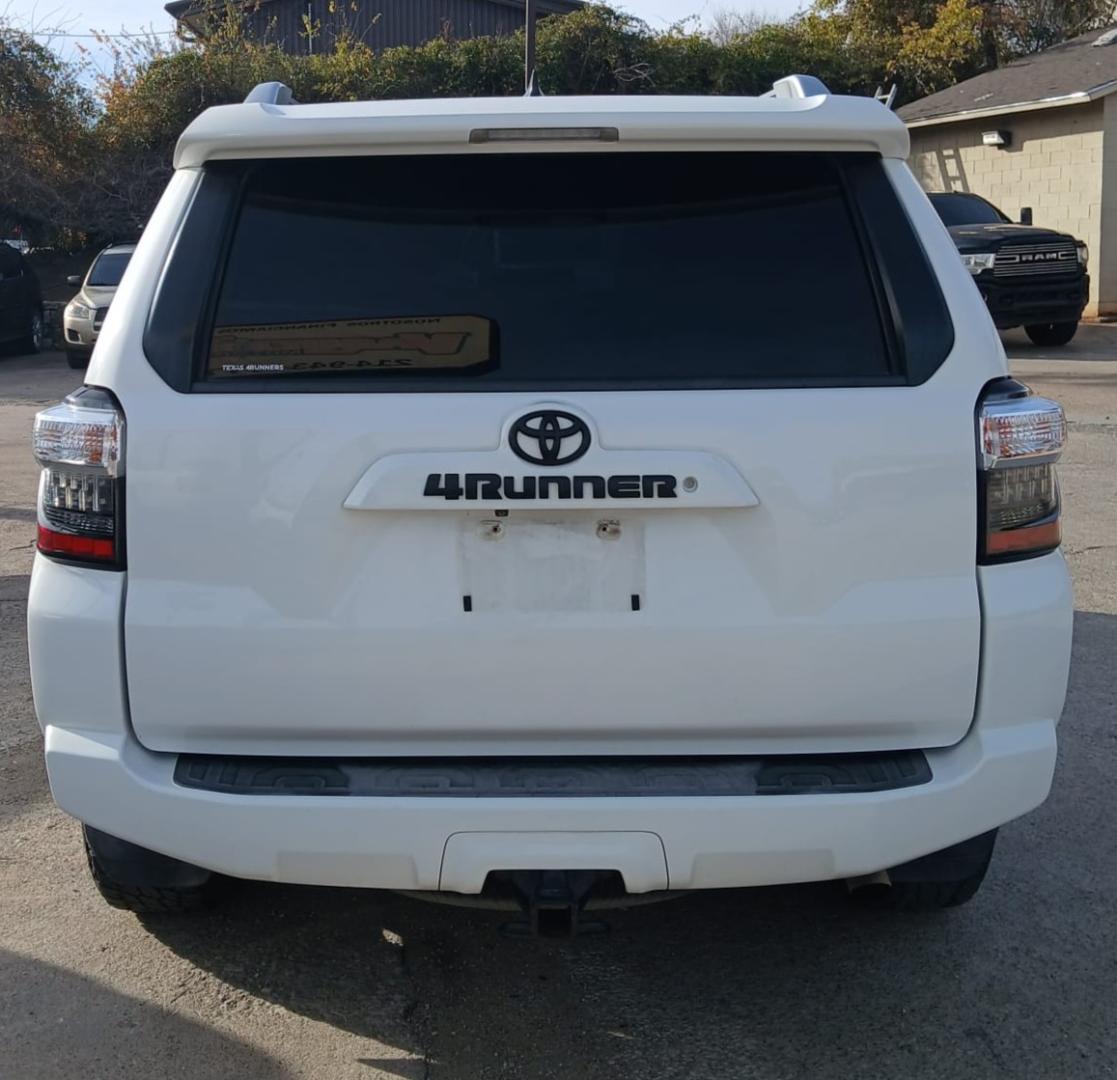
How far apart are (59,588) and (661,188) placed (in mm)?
1451

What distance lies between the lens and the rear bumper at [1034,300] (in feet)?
51.3

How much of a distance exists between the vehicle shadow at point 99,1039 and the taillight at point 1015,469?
1.86 metres

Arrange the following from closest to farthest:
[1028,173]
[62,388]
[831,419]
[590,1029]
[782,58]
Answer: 1. [831,419]
2. [590,1029]
3. [62,388]
4. [1028,173]
5. [782,58]

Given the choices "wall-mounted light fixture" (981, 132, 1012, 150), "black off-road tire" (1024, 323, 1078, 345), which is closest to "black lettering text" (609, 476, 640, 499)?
"black off-road tire" (1024, 323, 1078, 345)

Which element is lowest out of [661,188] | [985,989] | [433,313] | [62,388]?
[62,388]

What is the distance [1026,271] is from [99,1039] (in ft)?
49.0

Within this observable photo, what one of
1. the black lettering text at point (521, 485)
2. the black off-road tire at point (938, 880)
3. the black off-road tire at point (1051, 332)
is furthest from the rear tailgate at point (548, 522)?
the black off-road tire at point (1051, 332)

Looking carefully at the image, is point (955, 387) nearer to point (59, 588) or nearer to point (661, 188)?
point (661, 188)

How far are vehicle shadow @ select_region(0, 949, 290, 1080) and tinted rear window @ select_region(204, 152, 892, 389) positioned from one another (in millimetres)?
1465

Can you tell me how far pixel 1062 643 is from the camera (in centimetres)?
277

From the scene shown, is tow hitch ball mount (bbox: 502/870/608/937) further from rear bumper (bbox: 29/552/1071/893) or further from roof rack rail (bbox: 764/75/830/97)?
roof rack rail (bbox: 764/75/830/97)

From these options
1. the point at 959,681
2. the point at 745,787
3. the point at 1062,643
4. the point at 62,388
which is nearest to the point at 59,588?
the point at 745,787

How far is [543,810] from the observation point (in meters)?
2.59

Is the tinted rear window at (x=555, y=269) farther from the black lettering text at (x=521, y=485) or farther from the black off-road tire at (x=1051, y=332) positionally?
the black off-road tire at (x=1051, y=332)
